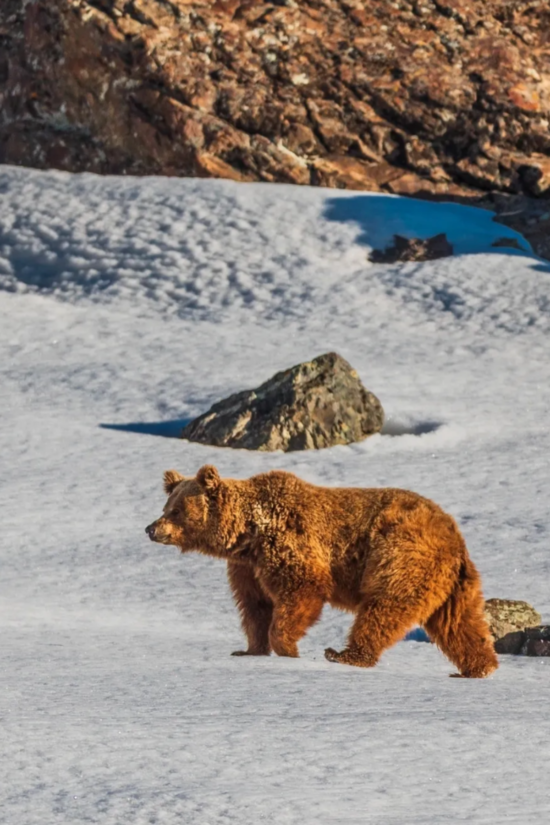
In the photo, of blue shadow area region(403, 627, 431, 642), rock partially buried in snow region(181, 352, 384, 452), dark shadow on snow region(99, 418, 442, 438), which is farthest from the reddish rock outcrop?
blue shadow area region(403, 627, 431, 642)

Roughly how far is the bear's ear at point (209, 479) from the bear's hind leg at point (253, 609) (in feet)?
1.18

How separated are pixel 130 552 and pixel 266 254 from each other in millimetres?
9538

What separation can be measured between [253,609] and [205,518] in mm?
477

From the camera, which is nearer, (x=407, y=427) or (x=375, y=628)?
(x=375, y=628)

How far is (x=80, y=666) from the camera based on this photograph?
18.5 feet

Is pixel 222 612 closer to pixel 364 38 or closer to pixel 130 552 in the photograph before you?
pixel 130 552

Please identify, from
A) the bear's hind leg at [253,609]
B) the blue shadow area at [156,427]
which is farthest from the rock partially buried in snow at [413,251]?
the bear's hind leg at [253,609]

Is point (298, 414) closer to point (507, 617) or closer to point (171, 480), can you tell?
point (507, 617)

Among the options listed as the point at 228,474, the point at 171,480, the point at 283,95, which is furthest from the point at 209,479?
the point at 283,95

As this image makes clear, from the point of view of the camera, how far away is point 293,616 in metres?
5.78

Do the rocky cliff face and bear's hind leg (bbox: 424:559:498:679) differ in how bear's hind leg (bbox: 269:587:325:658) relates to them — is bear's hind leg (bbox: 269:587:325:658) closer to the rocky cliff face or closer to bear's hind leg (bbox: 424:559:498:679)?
bear's hind leg (bbox: 424:559:498:679)

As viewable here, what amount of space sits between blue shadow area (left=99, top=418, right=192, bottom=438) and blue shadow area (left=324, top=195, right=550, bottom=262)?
6.34m

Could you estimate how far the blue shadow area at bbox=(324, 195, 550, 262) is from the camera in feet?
61.4

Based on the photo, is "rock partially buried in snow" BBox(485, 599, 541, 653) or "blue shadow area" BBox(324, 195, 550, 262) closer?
"rock partially buried in snow" BBox(485, 599, 541, 653)
